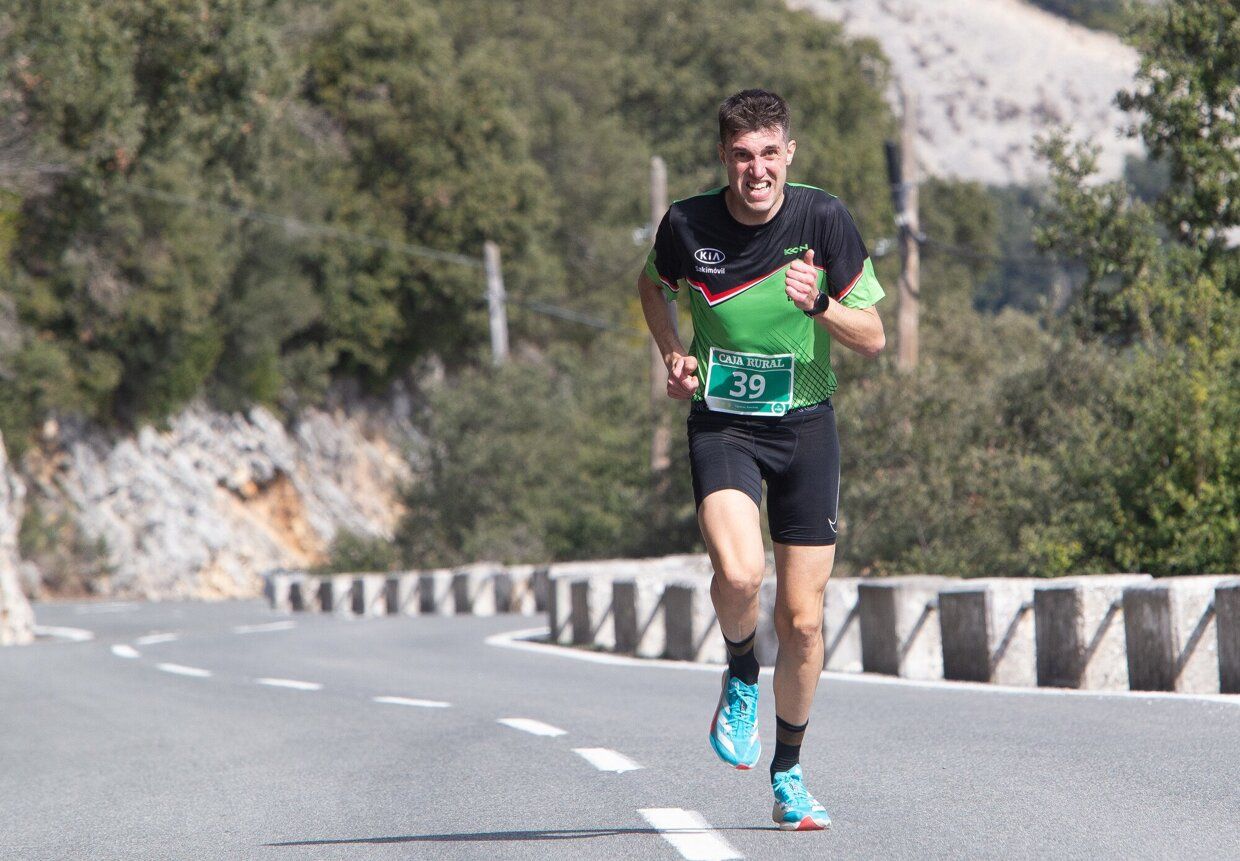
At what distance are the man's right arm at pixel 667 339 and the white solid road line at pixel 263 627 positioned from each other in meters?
18.3

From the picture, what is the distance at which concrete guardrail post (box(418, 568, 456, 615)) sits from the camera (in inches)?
1166

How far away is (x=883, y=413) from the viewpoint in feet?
73.7

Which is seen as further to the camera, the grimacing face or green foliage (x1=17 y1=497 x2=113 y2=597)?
green foliage (x1=17 y1=497 x2=113 y2=597)

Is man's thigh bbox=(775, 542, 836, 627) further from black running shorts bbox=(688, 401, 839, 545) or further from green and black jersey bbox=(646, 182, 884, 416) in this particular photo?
green and black jersey bbox=(646, 182, 884, 416)

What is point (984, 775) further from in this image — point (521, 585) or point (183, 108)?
point (183, 108)

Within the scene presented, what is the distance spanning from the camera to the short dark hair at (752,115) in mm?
6051

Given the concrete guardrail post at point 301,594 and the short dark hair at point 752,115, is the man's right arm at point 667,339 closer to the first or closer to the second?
the short dark hair at point 752,115

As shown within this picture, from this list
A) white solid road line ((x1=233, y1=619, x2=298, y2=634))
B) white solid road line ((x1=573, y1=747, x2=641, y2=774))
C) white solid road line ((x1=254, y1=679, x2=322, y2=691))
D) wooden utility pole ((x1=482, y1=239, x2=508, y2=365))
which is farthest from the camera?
wooden utility pole ((x1=482, y1=239, x2=508, y2=365))

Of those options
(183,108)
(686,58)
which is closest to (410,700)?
(183,108)

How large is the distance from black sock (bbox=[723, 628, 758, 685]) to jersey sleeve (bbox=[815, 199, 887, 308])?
1.07 metres

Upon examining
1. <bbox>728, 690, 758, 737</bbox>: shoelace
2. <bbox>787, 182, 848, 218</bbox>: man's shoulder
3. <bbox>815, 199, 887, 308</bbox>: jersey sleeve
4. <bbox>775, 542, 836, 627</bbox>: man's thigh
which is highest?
<bbox>787, 182, 848, 218</bbox>: man's shoulder

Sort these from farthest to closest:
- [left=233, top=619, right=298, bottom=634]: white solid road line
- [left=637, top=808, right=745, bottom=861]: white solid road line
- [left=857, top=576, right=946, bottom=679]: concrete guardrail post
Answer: [left=233, top=619, right=298, bottom=634]: white solid road line → [left=857, top=576, right=946, bottom=679]: concrete guardrail post → [left=637, top=808, right=745, bottom=861]: white solid road line

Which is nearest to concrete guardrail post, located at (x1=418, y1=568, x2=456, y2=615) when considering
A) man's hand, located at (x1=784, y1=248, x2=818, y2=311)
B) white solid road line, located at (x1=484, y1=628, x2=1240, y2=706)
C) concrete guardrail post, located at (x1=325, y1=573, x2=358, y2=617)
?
concrete guardrail post, located at (x1=325, y1=573, x2=358, y2=617)

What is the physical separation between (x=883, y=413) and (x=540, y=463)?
48.3 feet
